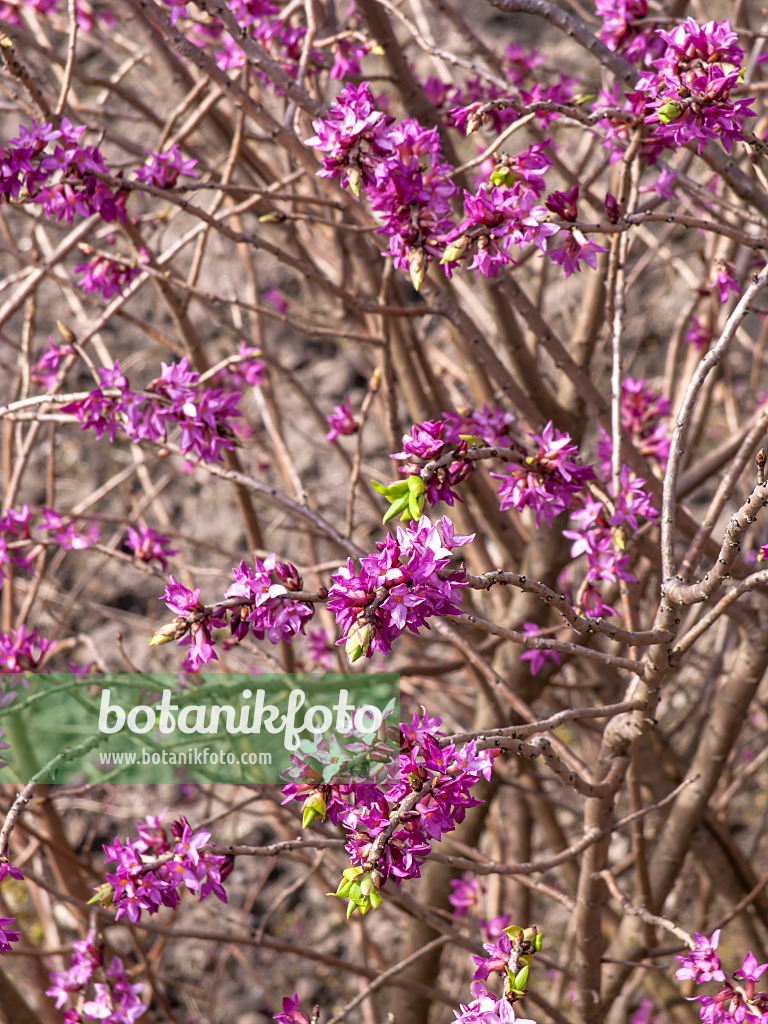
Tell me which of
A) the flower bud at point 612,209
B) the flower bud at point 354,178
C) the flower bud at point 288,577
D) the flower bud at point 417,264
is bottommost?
the flower bud at point 288,577

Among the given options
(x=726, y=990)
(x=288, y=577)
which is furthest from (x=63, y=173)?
(x=726, y=990)

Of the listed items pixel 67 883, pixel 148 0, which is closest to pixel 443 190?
pixel 148 0

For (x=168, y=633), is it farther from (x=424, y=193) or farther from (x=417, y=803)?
(x=424, y=193)

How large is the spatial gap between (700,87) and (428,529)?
780mm

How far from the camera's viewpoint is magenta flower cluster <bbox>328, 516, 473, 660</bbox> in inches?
39.9

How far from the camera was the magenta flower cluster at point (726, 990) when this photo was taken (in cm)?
124

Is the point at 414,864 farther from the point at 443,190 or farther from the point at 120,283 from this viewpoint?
the point at 120,283

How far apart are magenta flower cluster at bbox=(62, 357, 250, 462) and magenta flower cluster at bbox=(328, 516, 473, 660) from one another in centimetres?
66

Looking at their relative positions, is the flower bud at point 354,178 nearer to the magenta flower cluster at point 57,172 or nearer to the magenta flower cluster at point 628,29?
the magenta flower cluster at point 57,172

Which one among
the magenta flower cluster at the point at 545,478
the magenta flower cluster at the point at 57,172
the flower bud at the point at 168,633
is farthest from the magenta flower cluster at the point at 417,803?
the magenta flower cluster at the point at 57,172

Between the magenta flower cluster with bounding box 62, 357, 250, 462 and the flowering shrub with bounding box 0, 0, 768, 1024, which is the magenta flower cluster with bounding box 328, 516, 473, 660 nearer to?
the flowering shrub with bounding box 0, 0, 768, 1024

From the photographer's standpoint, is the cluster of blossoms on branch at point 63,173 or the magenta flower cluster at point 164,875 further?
the cluster of blossoms on branch at point 63,173

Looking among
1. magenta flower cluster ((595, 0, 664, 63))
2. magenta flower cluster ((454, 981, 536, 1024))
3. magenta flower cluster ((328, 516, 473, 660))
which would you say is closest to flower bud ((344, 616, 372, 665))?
magenta flower cluster ((328, 516, 473, 660))

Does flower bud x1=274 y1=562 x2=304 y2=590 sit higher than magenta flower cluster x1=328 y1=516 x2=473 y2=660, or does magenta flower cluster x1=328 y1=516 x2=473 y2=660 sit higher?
flower bud x1=274 y1=562 x2=304 y2=590
